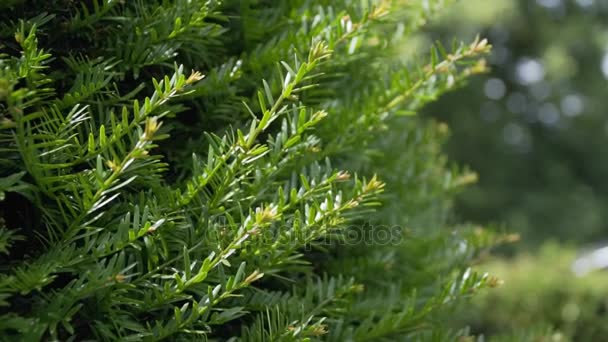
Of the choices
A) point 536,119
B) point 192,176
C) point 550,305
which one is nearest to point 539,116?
point 536,119

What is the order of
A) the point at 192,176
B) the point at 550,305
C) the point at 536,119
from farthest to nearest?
the point at 536,119 < the point at 550,305 < the point at 192,176

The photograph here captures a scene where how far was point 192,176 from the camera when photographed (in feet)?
4.82

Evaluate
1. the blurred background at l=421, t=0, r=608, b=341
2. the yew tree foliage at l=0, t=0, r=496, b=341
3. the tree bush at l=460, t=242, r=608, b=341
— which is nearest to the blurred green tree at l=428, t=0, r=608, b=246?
the blurred background at l=421, t=0, r=608, b=341

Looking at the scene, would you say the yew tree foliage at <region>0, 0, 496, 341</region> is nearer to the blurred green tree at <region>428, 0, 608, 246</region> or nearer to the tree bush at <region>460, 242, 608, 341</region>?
the tree bush at <region>460, 242, 608, 341</region>

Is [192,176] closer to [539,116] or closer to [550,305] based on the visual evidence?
[550,305]

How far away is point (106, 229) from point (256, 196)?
0.30 meters

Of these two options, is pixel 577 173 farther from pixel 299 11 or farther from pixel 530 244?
pixel 299 11

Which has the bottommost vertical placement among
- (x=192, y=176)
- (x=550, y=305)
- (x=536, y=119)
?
(x=536, y=119)

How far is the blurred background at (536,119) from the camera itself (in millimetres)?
14328

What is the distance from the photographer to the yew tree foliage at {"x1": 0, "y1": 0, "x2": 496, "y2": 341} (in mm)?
1202

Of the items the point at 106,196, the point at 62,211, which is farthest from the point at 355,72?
the point at 62,211

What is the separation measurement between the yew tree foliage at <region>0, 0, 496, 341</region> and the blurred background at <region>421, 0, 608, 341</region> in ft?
38.7

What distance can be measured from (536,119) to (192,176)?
Result: 16907mm

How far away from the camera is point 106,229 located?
129 cm
